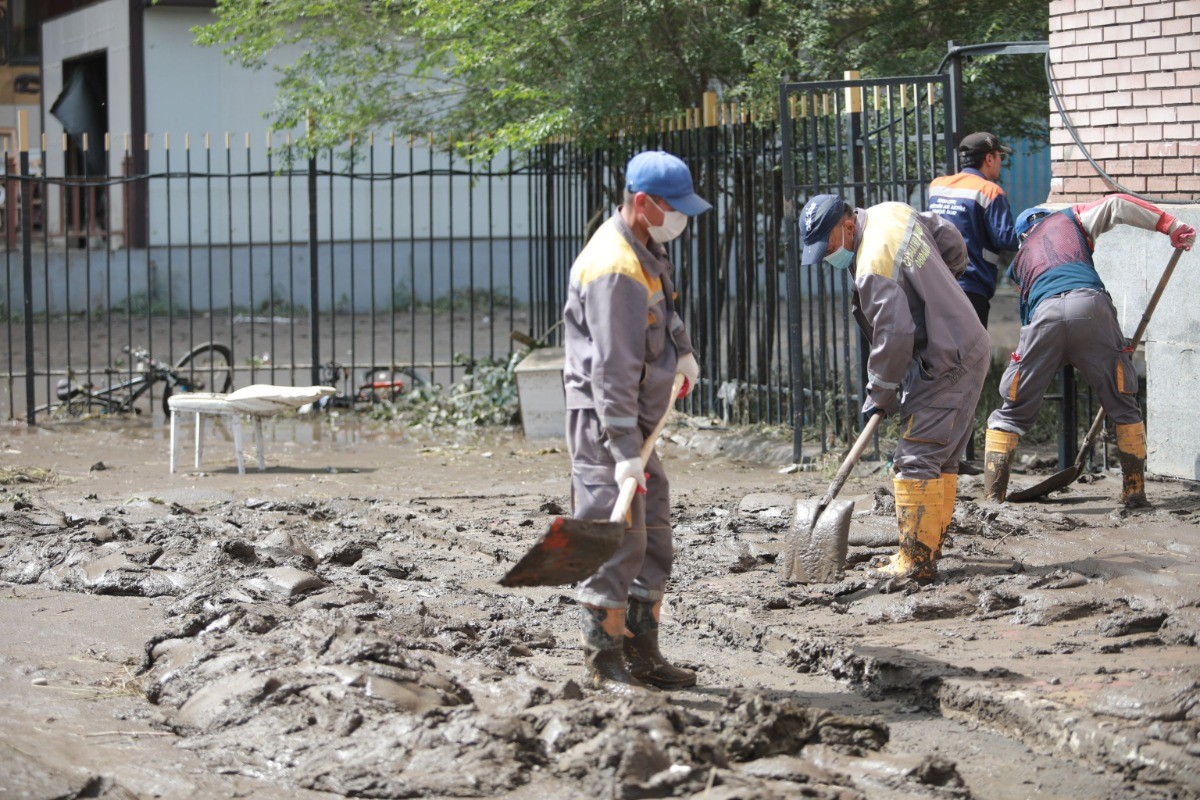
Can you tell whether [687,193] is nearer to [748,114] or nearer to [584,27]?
[748,114]

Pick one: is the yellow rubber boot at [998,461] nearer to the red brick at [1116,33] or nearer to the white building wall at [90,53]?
the red brick at [1116,33]

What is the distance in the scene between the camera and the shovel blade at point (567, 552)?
14.2 ft

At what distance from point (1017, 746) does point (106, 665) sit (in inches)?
133

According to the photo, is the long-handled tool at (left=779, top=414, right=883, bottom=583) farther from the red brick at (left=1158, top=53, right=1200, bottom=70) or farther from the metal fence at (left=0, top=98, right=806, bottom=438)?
the metal fence at (left=0, top=98, right=806, bottom=438)

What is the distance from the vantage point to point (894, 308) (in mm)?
5621

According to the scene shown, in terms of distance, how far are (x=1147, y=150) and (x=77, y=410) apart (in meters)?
9.96

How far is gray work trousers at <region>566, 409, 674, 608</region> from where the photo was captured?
459cm

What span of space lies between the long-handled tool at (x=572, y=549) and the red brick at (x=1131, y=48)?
5.56m

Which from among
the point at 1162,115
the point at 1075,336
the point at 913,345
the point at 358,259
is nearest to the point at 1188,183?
the point at 1162,115

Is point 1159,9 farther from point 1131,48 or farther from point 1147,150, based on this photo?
point 1147,150

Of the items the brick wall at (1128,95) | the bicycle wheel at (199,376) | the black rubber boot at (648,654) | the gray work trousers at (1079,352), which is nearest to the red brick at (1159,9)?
the brick wall at (1128,95)

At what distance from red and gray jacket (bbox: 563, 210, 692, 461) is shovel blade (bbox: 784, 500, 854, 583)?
1.53 meters

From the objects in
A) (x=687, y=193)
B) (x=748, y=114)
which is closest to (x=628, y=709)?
(x=687, y=193)

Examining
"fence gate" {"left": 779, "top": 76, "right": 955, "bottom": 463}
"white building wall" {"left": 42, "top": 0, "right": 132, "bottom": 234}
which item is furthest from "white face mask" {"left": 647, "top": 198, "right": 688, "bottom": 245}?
"white building wall" {"left": 42, "top": 0, "right": 132, "bottom": 234}
